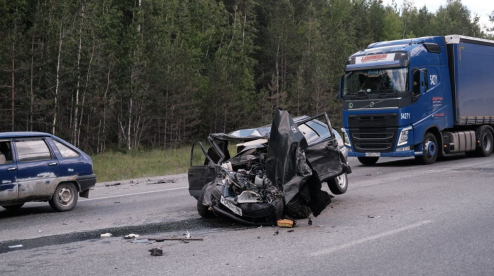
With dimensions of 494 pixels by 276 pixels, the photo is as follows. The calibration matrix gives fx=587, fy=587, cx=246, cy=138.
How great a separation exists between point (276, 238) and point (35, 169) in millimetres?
5173

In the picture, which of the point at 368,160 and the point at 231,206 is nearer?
the point at 231,206

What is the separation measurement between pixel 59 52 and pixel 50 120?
5.11 m

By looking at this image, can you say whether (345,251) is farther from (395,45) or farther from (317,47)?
(317,47)

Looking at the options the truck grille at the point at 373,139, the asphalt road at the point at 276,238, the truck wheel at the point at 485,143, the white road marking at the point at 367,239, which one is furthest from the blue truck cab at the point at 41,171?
the truck wheel at the point at 485,143

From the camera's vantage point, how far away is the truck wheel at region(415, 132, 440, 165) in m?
19.0

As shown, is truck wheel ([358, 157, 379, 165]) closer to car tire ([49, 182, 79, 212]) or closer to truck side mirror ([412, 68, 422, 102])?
truck side mirror ([412, 68, 422, 102])

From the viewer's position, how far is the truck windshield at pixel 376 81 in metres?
18.2

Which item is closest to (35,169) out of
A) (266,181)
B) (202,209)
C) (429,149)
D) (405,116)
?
(202,209)

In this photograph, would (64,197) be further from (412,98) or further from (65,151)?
(412,98)

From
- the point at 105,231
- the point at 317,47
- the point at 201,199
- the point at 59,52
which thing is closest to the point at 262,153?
the point at 201,199

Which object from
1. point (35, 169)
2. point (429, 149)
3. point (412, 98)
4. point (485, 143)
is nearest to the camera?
point (35, 169)

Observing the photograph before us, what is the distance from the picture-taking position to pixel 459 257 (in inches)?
266

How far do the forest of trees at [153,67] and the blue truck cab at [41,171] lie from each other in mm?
21558

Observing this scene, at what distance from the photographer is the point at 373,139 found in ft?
61.6
